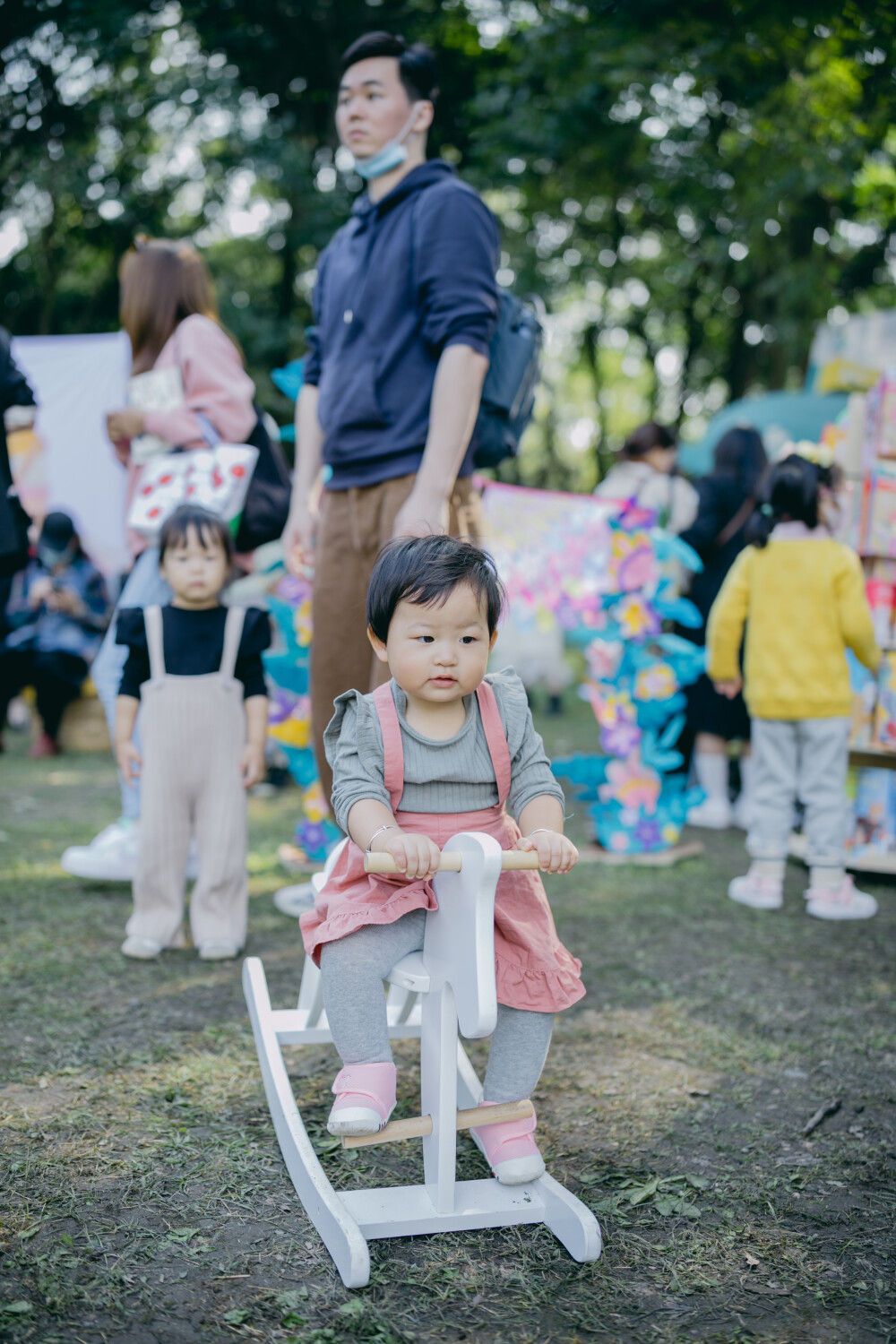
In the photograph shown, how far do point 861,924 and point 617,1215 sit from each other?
2131 millimetres

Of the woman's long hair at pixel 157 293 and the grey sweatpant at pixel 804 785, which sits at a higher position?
the woman's long hair at pixel 157 293

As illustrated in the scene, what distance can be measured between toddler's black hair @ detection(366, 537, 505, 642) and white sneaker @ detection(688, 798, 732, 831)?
→ 11.5ft

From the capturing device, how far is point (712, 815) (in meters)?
5.12

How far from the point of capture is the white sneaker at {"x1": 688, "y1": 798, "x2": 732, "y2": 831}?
5113mm

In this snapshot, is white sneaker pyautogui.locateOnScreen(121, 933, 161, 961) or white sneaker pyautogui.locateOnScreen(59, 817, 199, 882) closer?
white sneaker pyautogui.locateOnScreen(121, 933, 161, 961)

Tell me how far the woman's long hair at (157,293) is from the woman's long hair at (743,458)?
2.70 metres

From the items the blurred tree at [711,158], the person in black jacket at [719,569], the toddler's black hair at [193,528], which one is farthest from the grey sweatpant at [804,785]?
the blurred tree at [711,158]

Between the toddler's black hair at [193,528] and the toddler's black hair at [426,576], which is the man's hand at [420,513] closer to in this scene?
the toddler's black hair at [426,576]

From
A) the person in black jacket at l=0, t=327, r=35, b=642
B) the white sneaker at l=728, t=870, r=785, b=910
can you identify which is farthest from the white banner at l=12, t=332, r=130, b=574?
the white sneaker at l=728, t=870, r=785, b=910

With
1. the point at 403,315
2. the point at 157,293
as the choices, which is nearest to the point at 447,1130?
the point at 403,315

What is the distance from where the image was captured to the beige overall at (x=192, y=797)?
296cm

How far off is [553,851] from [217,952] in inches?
61.6

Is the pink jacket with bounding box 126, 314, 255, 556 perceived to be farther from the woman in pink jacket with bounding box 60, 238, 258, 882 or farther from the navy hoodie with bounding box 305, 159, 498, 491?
the navy hoodie with bounding box 305, 159, 498, 491

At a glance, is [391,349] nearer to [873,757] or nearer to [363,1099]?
[363,1099]
